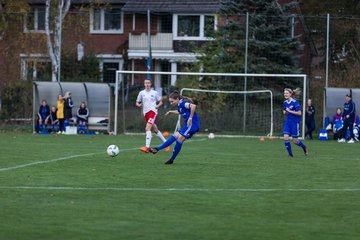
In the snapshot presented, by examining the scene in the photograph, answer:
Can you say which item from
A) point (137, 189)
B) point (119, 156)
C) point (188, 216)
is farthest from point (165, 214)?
point (119, 156)

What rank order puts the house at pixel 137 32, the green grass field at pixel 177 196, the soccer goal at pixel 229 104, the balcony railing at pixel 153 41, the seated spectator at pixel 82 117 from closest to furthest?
the green grass field at pixel 177 196, the soccer goal at pixel 229 104, the seated spectator at pixel 82 117, the house at pixel 137 32, the balcony railing at pixel 153 41

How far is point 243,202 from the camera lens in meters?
12.3

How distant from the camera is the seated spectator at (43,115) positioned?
1325 inches

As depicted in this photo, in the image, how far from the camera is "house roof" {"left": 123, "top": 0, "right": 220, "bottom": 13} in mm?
49219

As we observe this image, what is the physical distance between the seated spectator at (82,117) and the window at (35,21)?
26.7 feet

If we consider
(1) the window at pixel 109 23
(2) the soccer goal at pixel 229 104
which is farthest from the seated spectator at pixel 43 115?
(1) the window at pixel 109 23

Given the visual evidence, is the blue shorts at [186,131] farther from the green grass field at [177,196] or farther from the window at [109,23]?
the window at [109,23]

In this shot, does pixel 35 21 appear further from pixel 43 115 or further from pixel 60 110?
pixel 60 110

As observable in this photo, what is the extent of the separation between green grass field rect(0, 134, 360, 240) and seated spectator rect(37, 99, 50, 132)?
486 inches

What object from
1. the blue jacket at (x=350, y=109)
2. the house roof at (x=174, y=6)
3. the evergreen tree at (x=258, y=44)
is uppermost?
the house roof at (x=174, y=6)

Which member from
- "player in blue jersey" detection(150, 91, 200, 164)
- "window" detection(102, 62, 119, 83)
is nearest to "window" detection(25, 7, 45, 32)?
"window" detection(102, 62, 119, 83)

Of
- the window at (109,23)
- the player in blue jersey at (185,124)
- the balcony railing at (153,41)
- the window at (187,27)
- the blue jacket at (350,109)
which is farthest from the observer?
the window at (109,23)

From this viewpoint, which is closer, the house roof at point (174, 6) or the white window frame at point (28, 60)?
the white window frame at point (28, 60)

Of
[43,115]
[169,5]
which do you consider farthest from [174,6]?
[43,115]
